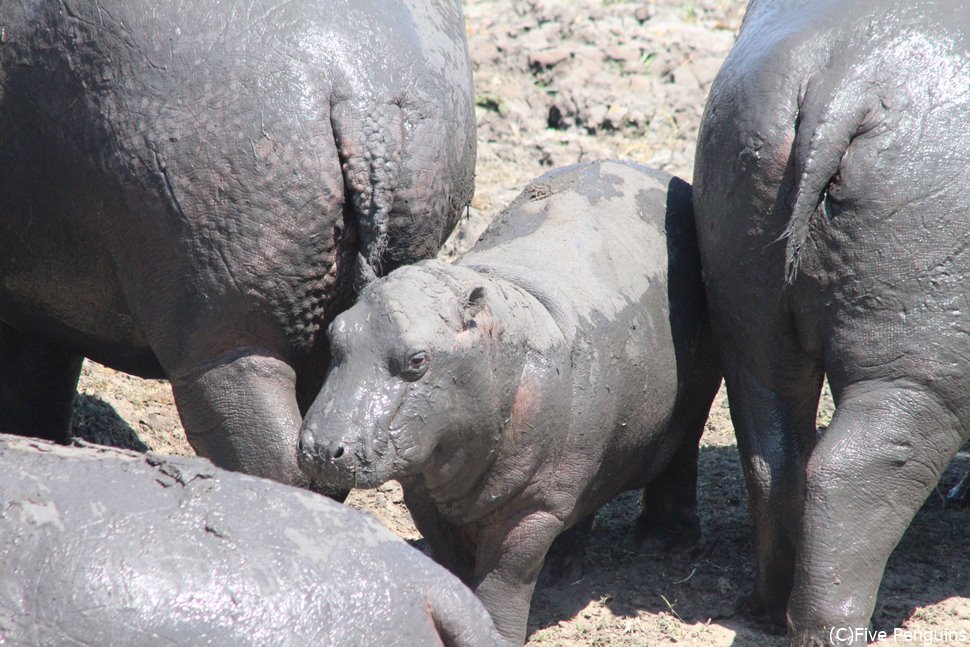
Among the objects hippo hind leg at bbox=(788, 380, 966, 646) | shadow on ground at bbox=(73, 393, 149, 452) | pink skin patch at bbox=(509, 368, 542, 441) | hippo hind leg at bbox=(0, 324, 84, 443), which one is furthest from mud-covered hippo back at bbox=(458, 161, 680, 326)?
shadow on ground at bbox=(73, 393, 149, 452)

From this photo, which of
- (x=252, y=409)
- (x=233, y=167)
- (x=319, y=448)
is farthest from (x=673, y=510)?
(x=233, y=167)

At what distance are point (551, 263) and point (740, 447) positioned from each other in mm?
907

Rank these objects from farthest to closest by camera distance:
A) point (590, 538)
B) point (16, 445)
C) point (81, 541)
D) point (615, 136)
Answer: point (615, 136) → point (590, 538) → point (16, 445) → point (81, 541)

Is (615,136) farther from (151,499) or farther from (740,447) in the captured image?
(151,499)

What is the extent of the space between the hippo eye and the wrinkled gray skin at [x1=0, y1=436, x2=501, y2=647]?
0.63 meters

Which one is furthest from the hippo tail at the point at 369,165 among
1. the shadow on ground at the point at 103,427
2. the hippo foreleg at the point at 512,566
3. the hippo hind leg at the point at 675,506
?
the shadow on ground at the point at 103,427

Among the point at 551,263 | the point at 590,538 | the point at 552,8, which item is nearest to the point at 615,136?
the point at 552,8

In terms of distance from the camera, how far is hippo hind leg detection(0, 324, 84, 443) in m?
5.20

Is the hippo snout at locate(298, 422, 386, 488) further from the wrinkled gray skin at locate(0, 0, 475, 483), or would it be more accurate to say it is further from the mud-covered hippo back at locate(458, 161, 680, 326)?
the mud-covered hippo back at locate(458, 161, 680, 326)

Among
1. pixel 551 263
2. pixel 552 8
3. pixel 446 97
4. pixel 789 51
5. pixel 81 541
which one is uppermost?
pixel 552 8

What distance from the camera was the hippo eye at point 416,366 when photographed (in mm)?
3650

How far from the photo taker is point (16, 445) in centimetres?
306

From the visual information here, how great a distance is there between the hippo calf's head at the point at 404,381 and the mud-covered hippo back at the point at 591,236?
53cm

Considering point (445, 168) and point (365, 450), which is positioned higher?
point (445, 168)
